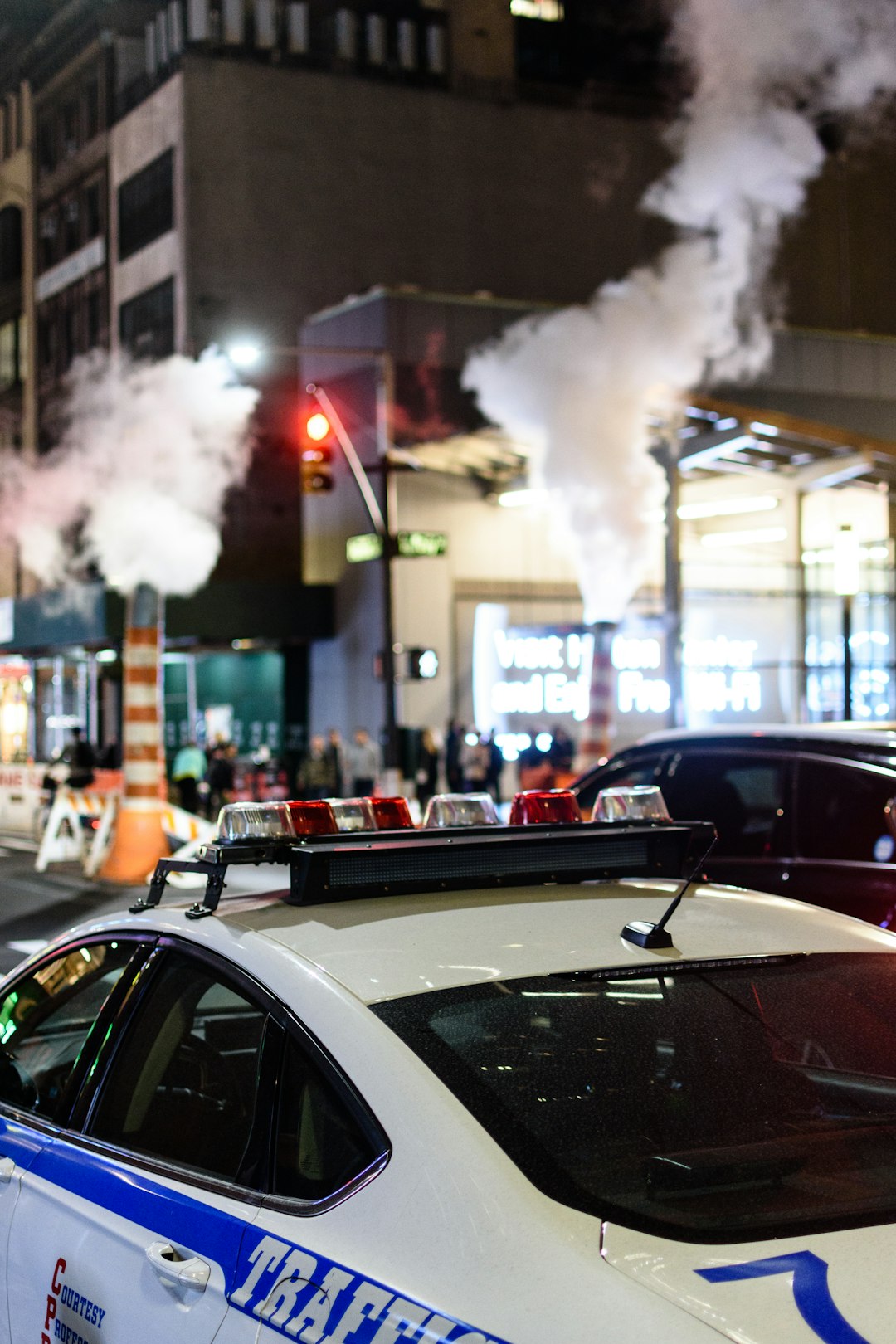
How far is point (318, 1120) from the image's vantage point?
2.32 metres

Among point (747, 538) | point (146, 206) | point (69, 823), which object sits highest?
point (146, 206)

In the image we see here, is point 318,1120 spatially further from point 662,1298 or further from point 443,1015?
point 662,1298

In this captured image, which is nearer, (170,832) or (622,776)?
(622,776)

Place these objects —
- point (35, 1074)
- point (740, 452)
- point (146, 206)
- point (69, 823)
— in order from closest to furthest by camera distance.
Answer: point (35, 1074) < point (69, 823) < point (740, 452) < point (146, 206)

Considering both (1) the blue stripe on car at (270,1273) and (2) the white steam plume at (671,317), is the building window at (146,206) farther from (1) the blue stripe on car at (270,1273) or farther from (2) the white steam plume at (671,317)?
(1) the blue stripe on car at (270,1273)

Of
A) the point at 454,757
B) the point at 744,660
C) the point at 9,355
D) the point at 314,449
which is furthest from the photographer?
the point at 9,355

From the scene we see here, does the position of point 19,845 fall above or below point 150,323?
below

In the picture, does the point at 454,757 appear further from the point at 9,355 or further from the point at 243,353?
the point at 9,355

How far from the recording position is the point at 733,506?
2875 cm

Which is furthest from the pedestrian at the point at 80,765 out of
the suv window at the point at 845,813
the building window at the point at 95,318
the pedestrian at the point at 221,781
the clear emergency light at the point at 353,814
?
the building window at the point at 95,318

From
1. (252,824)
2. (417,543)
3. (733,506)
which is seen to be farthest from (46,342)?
(252,824)

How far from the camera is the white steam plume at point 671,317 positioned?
743 inches

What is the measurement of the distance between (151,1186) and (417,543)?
62.1ft

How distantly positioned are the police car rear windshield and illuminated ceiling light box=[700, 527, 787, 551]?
1036 inches
